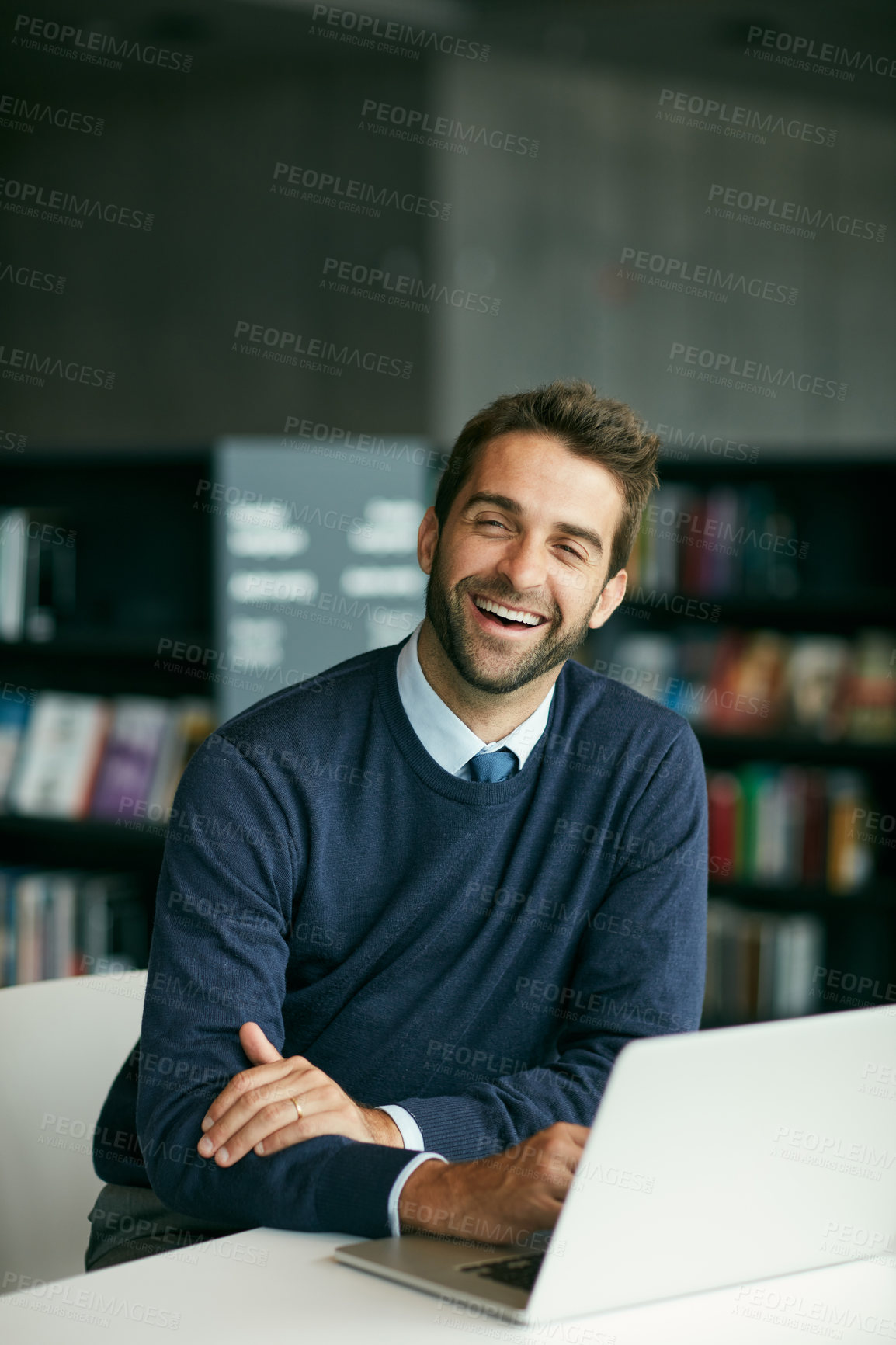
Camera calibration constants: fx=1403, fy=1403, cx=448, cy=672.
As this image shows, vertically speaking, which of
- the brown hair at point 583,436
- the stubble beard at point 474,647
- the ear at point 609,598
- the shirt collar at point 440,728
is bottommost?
the shirt collar at point 440,728

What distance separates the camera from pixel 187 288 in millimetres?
4434

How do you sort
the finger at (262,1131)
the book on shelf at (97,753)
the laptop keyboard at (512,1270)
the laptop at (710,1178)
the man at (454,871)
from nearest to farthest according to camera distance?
the laptop at (710,1178), the laptop keyboard at (512,1270), the finger at (262,1131), the man at (454,871), the book on shelf at (97,753)

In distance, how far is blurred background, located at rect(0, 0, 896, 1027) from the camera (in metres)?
3.75

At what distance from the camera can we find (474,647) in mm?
1675

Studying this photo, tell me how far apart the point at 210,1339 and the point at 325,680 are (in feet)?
2.80

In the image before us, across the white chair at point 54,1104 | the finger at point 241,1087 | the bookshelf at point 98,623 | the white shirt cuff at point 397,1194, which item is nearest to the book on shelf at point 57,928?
the bookshelf at point 98,623

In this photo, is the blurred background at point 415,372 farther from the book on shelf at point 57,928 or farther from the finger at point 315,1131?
the finger at point 315,1131

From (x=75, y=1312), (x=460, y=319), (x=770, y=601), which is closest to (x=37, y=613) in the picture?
(x=460, y=319)

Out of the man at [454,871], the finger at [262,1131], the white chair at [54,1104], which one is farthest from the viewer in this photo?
A: the white chair at [54,1104]

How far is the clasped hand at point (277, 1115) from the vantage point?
4.22 ft

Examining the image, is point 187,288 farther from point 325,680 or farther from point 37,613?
point 325,680

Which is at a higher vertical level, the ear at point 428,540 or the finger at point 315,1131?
the ear at point 428,540

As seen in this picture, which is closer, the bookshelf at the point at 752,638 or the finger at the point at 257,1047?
the finger at the point at 257,1047

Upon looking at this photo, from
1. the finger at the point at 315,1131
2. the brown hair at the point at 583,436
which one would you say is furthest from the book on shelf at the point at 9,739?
the finger at the point at 315,1131
